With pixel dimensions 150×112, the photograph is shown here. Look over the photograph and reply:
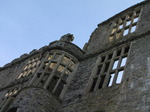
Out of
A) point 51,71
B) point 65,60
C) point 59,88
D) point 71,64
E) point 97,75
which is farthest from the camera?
point 65,60

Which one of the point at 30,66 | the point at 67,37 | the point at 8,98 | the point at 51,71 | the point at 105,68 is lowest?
the point at 8,98

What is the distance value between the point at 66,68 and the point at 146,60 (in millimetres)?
4255

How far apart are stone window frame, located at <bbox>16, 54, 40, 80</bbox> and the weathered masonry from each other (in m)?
0.27

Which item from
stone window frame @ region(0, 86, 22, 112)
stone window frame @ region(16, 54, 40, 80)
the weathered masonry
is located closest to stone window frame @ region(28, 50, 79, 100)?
the weathered masonry

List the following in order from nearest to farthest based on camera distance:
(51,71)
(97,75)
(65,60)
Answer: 1. (97,75)
2. (51,71)
3. (65,60)

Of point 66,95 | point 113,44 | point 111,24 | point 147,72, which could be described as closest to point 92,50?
point 113,44

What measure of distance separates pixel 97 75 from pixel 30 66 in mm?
7132

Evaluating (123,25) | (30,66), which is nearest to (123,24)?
(123,25)

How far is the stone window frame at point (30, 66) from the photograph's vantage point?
16.6 metres

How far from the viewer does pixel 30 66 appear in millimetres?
17516

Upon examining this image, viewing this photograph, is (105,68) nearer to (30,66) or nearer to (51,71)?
(51,71)

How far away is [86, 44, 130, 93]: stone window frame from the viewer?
35.7 feet

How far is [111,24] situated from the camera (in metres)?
15.9

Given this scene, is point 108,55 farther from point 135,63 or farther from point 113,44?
point 135,63
